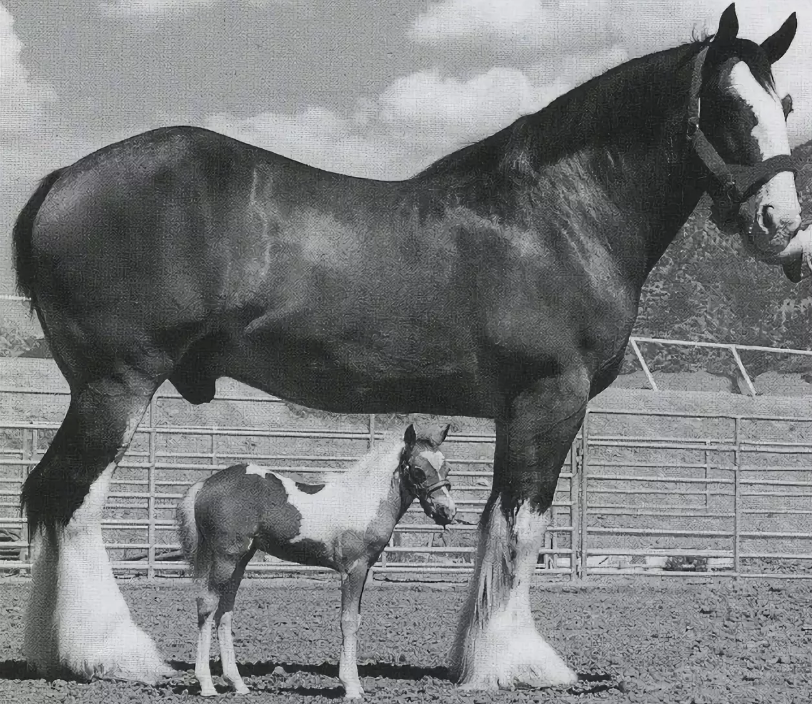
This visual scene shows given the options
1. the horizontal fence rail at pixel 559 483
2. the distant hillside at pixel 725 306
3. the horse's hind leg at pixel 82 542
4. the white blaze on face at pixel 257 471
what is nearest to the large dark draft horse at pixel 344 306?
the horse's hind leg at pixel 82 542

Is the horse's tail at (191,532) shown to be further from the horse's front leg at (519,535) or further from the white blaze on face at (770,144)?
the white blaze on face at (770,144)

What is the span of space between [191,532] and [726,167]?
8.24 feet

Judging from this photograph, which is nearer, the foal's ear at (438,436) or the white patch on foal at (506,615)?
the white patch on foal at (506,615)

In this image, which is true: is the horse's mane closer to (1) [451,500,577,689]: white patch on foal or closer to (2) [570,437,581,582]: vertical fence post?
(1) [451,500,577,689]: white patch on foal

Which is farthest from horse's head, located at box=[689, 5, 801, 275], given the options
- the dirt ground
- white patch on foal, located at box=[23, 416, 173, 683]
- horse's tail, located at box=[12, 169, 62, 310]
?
horse's tail, located at box=[12, 169, 62, 310]

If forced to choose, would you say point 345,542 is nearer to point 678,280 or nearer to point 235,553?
point 235,553

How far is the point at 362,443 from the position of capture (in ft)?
69.5

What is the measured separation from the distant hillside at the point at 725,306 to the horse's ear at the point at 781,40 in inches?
1005

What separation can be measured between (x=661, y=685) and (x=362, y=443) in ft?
54.3

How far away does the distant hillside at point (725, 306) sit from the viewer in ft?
98.2

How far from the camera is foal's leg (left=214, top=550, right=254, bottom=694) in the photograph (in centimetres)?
429

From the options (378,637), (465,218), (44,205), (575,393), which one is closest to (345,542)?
(575,393)

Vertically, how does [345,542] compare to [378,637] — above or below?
above

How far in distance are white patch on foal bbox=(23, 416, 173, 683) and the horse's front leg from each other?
4.17ft
